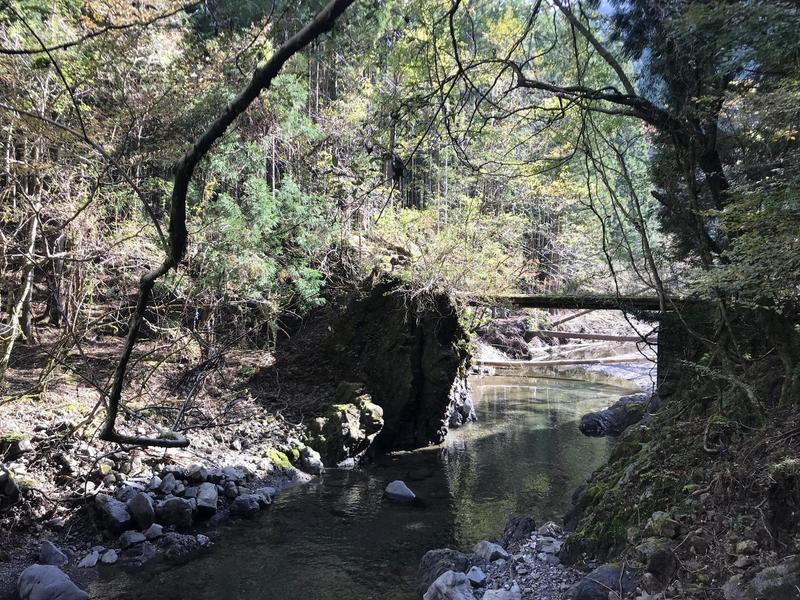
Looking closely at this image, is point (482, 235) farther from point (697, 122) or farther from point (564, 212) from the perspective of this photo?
point (564, 212)

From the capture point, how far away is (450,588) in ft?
13.7

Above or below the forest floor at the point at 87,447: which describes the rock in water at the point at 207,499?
below

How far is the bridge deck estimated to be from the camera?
9297 mm

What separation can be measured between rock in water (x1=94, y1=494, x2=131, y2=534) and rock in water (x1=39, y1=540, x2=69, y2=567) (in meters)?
0.50

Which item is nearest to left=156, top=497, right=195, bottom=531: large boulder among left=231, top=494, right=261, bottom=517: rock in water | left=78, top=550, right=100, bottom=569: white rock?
left=231, top=494, right=261, bottom=517: rock in water

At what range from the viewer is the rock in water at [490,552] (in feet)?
15.8

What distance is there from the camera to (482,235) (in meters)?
12.2

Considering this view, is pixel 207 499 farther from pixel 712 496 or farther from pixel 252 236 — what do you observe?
pixel 712 496

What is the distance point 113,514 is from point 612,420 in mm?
9274

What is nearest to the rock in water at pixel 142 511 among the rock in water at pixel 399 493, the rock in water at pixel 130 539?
the rock in water at pixel 130 539

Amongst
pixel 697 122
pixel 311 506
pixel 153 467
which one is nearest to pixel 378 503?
pixel 311 506

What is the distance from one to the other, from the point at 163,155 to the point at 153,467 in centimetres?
464

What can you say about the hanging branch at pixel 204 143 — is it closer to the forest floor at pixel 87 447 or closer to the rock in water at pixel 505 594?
the forest floor at pixel 87 447

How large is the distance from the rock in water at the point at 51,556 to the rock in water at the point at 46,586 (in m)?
0.43
